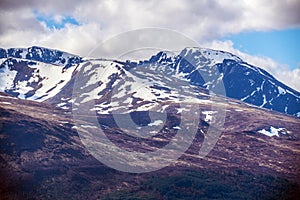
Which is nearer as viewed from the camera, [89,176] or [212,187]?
[89,176]

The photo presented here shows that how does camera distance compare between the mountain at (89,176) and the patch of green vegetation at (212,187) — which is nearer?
the mountain at (89,176)

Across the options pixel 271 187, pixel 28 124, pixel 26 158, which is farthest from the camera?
pixel 28 124

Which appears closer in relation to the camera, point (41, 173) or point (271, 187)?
point (41, 173)

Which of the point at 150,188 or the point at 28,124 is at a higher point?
the point at 28,124

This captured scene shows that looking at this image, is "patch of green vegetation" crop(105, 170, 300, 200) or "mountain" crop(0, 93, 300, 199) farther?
"patch of green vegetation" crop(105, 170, 300, 200)

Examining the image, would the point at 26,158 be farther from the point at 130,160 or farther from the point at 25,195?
the point at 130,160

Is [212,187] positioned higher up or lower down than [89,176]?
lower down

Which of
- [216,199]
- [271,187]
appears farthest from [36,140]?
[271,187]

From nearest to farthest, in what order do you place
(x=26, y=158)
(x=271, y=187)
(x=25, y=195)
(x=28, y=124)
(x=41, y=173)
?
(x=25, y=195)
(x=41, y=173)
(x=26, y=158)
(x=271, y=187)
(x=28, y=124)
